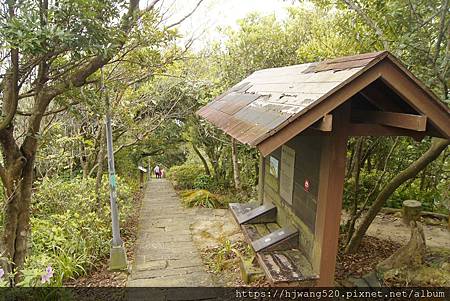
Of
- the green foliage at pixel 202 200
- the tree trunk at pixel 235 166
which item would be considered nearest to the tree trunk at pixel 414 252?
the tree trunk at pixel 235 166

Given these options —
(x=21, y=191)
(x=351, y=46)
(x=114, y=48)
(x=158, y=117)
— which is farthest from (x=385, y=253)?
(x=158, y=117)

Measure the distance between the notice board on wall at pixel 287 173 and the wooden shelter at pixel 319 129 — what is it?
1 cm

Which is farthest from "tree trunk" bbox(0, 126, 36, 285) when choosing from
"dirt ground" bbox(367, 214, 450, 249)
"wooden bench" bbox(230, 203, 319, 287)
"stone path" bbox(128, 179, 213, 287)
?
"dirt ground" bbox(367, 214, 450, 249)

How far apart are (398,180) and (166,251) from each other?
15.0 ft

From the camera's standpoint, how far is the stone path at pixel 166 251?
547 cm

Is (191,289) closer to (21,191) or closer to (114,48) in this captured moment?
(21,191)

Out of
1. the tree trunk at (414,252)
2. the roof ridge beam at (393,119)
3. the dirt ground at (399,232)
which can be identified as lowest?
the dirt ground at (399,232)

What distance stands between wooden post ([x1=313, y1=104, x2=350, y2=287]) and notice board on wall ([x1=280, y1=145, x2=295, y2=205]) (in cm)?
92

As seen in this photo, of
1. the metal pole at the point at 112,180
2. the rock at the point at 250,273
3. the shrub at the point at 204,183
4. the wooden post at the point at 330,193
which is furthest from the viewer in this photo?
the shrub at the point at 204,183

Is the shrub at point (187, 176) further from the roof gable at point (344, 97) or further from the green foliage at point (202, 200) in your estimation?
the roof gable at point (344, 97)

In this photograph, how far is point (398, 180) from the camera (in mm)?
4695

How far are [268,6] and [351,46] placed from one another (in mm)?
5088

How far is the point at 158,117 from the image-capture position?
31.6 feet

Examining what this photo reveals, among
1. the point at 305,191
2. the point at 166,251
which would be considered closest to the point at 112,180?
the point at 166,251
